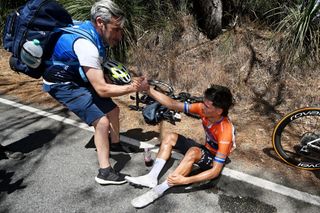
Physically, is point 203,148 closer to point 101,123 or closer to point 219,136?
point 219,136

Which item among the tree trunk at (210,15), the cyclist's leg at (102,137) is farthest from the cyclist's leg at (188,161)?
the tree trunk at (210,15)

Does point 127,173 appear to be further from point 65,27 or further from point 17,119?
point 17,119

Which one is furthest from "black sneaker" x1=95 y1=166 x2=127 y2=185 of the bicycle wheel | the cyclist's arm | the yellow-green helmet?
the bicycle wheel

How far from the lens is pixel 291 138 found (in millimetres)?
4391

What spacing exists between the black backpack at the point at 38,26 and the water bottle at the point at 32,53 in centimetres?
3

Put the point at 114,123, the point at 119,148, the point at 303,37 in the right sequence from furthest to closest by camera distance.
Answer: the point at 303,37
the point at 119,148
the point at 114,123

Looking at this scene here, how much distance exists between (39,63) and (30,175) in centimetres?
133

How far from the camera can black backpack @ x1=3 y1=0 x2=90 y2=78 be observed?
295 cm

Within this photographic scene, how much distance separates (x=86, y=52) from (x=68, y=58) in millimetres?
315

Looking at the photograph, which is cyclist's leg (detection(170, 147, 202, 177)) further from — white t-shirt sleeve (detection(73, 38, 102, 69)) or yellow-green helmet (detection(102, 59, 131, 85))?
white t-shirt sleeve (detection(73, 38, 102, 69))

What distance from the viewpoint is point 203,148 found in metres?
3.43

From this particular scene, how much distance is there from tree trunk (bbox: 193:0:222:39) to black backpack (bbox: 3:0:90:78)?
14.0 ft

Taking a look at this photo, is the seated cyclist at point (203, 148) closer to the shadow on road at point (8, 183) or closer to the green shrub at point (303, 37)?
the shadow on road at point (8, 183)

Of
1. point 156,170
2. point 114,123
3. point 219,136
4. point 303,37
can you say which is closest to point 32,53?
point 114,123
